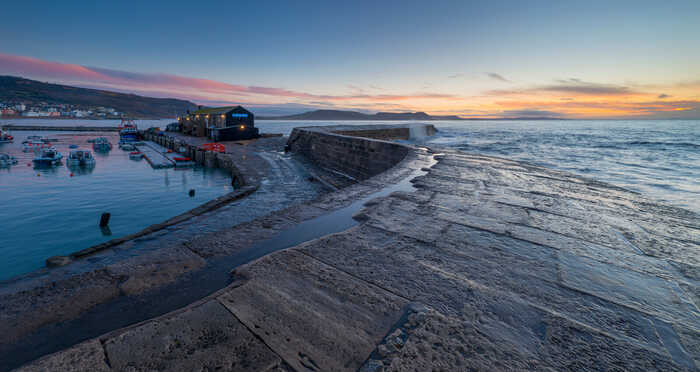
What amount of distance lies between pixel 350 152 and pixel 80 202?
19.4 metres

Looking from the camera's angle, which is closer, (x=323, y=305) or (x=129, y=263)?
(x=323, y=305)

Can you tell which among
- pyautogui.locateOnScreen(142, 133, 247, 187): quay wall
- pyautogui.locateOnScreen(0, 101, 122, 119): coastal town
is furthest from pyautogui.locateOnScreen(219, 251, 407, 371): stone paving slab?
pyautogui.locateOnScreen(0, 101, 122, 119): coastal town

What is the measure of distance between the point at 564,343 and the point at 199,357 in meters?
2.73

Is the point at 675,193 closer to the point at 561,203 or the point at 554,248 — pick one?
the point at 561,203

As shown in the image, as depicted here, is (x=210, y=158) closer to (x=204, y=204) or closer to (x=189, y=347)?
(x=204, y=204)

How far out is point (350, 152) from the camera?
16.7 metres

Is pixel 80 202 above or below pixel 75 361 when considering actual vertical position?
below

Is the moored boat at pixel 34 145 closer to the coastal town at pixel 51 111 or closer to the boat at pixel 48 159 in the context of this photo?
the boat at pixel 48 159

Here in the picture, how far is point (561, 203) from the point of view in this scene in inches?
224

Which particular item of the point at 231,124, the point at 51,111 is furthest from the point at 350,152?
the point at 51,111

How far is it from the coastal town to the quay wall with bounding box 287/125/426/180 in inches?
8541

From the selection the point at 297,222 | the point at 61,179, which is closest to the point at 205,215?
the point at 297,222

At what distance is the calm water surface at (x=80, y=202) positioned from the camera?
11883mm

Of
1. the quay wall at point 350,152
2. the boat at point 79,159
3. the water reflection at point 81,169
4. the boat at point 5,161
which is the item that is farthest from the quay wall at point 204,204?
the boat at point 5,161
